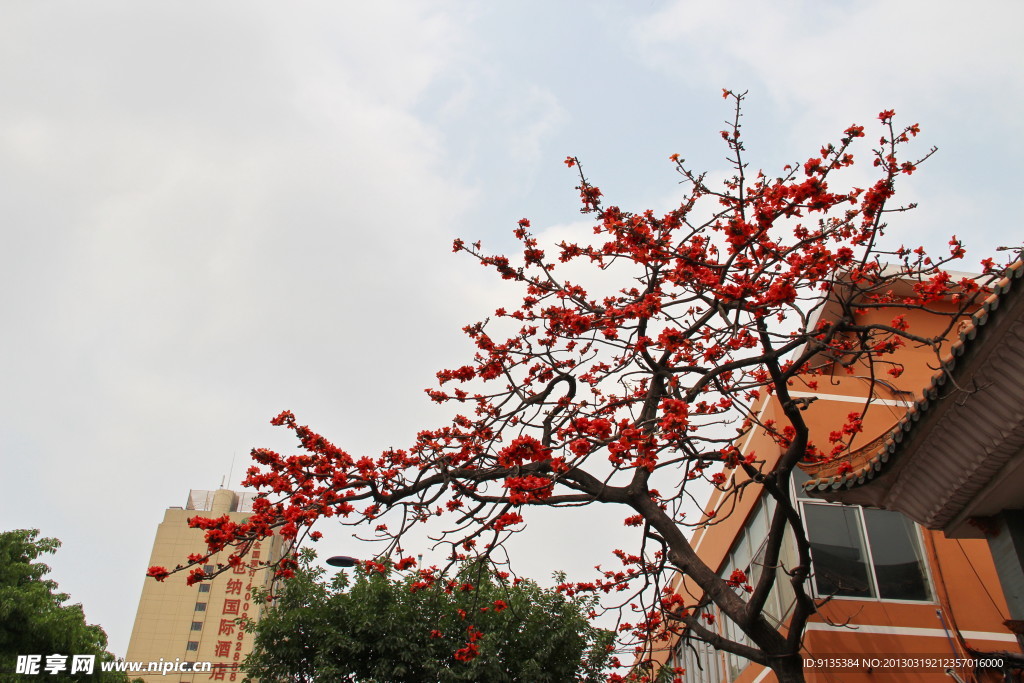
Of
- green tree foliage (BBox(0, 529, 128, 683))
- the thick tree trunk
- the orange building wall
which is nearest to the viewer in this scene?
the thick tree trunk

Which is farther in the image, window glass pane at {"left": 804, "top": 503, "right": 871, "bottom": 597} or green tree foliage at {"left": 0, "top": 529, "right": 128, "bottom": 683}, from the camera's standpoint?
green tree foliage at {"left": 0, "top": 529, "right": 128, "bottom": 683}

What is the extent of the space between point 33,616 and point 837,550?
10.2 meters

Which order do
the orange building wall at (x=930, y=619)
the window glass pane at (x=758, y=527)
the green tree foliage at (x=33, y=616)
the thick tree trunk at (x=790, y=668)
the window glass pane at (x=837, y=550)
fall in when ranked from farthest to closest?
the green tree foliage at (x=33, y=616)
the window glass pane at (x=758, y=527)
the window glass pane at (x=837, y=550)
the orange building wall at (x=930, y=619)
the thick tree trunk at (x=790, y=668)

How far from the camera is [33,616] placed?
34.4ft

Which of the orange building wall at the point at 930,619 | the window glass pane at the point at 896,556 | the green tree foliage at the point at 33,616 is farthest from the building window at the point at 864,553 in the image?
the green tree foliage at the point at 33,616

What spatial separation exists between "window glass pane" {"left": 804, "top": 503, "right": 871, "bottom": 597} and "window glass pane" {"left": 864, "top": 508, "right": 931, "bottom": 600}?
0.42ft

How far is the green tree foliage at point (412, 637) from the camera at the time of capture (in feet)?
31.1

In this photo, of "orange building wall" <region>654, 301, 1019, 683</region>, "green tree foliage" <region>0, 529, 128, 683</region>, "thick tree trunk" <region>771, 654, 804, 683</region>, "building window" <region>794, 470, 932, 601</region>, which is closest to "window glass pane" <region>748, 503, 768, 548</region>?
→ "building window" <region>794, 470, 932, 601</region>

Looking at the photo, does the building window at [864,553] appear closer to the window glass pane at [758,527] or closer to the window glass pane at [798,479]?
the window glass pane at [798,479]

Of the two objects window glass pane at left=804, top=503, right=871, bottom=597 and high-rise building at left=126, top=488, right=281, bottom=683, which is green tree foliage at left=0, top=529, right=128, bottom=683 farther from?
high-rise building at left=126, top=488, right=281, bottom=683

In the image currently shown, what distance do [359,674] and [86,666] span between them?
14.8 ft

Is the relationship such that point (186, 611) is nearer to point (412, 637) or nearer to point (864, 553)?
point (412, 637)

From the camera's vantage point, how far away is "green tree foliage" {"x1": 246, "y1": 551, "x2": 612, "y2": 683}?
948 centimetres

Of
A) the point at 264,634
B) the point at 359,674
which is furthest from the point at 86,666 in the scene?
the point at 359,674
